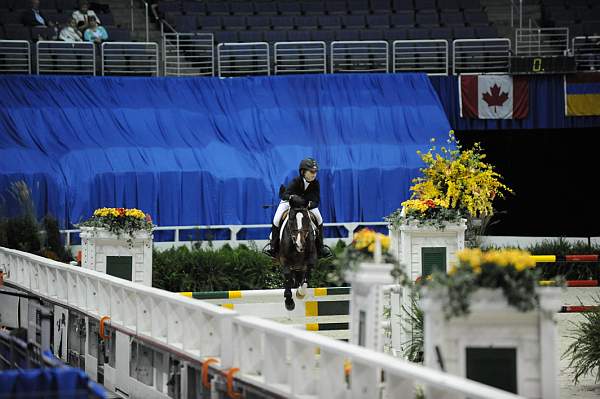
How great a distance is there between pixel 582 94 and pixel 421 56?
4032mm

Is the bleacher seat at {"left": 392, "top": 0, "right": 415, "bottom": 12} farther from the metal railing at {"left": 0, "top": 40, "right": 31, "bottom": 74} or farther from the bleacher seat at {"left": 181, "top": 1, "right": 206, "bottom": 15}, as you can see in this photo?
the metal railing at {"left": 0, "top": 40, "right": 31, "bottom": 74}

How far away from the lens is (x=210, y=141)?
2469cm

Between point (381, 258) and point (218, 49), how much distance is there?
713 inches

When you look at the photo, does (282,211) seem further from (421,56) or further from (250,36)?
(421,56)

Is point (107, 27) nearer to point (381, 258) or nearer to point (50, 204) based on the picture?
point (50, 204)

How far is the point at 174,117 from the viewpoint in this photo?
24.9 metres

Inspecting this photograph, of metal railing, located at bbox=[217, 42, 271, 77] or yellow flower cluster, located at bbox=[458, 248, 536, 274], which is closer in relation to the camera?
yellow flower cluster, located at bbox=[458, 248, 536, 274]

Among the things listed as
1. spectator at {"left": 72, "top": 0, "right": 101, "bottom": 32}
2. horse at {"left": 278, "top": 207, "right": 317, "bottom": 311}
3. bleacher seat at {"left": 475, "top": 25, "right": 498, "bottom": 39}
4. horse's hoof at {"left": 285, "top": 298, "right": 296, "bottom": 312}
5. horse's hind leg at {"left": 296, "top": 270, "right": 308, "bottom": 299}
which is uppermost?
spectator at {"left": 72, "top": 0, "right": 101, "bottom": 32}

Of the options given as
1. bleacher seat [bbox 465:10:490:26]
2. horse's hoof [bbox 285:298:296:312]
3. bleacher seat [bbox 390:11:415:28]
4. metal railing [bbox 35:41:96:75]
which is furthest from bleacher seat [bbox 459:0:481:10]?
horse's hoof [bbox 285:298:296:312]

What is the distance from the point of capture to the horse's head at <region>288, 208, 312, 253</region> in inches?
558

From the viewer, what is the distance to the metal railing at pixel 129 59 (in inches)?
1007

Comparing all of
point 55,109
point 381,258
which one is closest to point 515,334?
point 381,258

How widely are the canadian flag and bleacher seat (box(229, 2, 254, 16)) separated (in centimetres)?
649

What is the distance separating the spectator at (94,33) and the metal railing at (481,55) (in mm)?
8047
